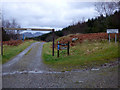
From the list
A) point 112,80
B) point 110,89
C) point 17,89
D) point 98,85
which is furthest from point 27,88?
point 112,80

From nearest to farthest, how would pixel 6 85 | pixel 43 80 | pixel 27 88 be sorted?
pixel 27 88 < pixel 6 85 < pixel 43 80

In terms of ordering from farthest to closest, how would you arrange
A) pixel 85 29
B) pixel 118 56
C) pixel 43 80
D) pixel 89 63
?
pixel 85 29 → pixel 118 56 → pixel 89 63 → pixel 43 80

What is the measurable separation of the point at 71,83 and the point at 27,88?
4.99 ft

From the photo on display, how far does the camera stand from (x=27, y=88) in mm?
4738

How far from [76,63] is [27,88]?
14.0 ft

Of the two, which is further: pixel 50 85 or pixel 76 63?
pixel 76 63

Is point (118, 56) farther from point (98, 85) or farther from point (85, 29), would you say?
point (85, 29)

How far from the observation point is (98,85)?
15.5ft

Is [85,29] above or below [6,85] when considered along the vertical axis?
above

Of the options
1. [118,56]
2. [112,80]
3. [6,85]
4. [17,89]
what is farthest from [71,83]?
[118,56]

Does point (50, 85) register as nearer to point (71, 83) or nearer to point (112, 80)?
point (71, 83)

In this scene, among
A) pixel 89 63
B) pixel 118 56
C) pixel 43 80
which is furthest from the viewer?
pixel 118 56

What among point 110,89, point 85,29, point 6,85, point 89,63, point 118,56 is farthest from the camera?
point 85,29

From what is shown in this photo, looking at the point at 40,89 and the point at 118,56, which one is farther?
the point at 118,56
